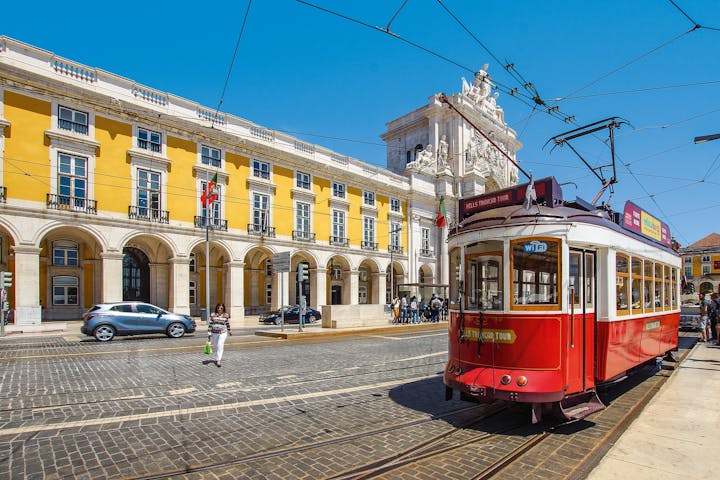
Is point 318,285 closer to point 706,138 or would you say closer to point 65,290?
point 65,290

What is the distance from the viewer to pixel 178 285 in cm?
2519

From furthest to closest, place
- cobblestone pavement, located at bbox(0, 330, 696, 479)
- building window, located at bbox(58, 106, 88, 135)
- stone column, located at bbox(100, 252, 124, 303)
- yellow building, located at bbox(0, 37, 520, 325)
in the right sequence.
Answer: stone column, located at bbox(100, 252, 124, 303) → building window, located at bbox(58, 106, 88, 135) → yellow building, located at bbox(0, 37, 520, 325) → cobblestone pavement, located at bbox(0, 330, 696, 479)

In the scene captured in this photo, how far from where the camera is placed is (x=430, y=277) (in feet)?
144

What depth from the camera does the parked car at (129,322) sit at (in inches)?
627

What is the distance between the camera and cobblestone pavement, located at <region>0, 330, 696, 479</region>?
4.51 metres

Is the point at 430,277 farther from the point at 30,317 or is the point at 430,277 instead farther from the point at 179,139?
the point at 30,317

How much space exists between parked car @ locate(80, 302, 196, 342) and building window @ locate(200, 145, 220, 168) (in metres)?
12.6

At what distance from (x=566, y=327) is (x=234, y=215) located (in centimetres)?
2566

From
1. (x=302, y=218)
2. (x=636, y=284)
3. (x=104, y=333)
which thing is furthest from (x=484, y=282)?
(x=302, y=218)

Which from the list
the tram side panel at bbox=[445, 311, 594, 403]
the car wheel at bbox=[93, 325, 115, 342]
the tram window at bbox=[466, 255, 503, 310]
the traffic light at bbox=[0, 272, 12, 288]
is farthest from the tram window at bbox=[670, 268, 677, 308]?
the traffic light at bbox=[0, 272, 12, 288]

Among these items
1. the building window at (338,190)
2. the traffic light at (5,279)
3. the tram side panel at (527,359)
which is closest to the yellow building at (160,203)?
the building window at (338,190)

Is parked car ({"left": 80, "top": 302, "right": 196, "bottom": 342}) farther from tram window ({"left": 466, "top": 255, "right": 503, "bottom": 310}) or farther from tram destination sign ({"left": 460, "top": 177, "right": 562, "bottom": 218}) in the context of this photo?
tram window ({"left": 466, "top": 255, "right": 503, "bottom": 310})

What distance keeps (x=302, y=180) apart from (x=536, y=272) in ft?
92.3

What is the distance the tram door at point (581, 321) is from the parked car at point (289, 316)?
21377mm
